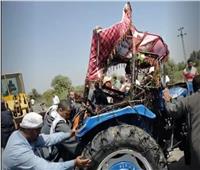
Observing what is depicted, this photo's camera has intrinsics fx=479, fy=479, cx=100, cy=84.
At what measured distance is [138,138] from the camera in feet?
17.5

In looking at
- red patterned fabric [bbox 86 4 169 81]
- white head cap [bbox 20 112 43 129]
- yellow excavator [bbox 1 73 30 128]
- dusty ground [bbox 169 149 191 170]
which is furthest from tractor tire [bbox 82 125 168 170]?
yellow excavator [bbox 1 73 30 128]

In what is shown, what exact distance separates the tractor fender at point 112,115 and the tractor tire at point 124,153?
215 millimetres

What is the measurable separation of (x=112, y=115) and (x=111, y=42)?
0.99 m

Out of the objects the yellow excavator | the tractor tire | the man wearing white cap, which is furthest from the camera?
the yellow excavator

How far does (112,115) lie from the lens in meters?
5.50

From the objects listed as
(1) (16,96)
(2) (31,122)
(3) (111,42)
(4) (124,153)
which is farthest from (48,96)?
(2) (31,122)

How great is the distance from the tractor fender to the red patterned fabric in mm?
711

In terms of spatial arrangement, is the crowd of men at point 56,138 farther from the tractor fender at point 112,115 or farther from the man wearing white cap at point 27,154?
the tractor fender at point 112,115

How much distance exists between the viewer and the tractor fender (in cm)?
549

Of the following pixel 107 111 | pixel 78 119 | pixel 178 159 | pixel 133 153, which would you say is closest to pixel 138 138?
pixel 133 153

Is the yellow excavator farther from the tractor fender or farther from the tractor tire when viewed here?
the tractor tire

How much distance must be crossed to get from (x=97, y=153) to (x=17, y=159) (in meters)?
0.98

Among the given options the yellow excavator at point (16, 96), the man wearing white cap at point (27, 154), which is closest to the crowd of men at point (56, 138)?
the man wearing white cap at point (27, 154)

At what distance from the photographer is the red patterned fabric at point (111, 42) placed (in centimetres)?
596
